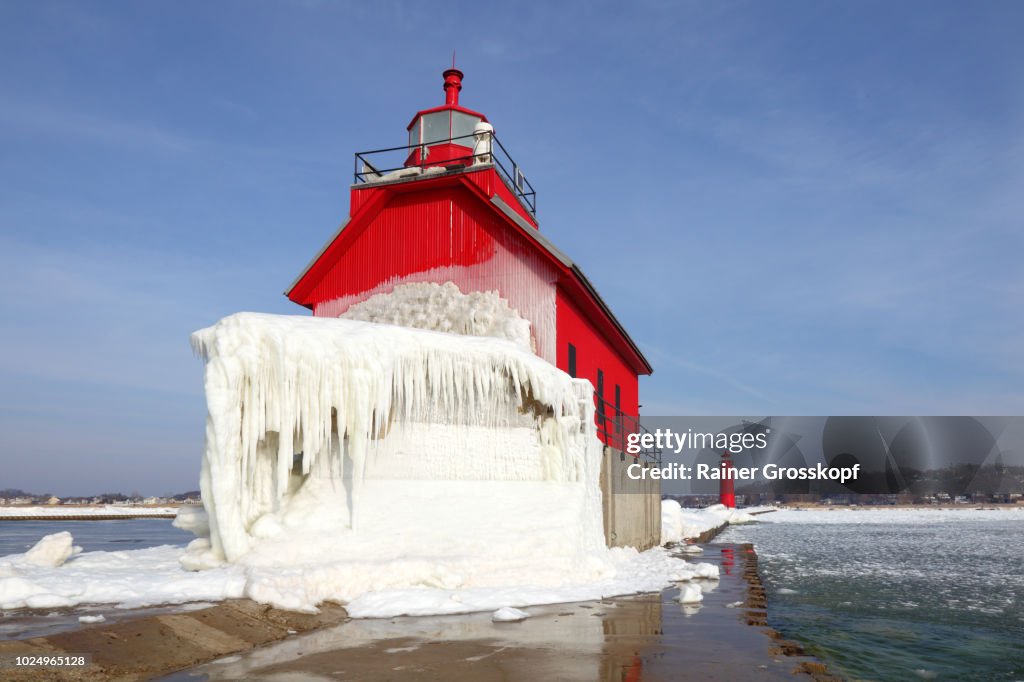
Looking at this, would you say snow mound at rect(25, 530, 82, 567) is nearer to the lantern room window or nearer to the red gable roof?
the red gable roof

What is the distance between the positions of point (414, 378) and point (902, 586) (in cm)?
1376

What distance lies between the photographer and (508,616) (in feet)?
30.4

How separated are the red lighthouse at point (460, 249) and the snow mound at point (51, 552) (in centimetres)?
946

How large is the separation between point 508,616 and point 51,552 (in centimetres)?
850

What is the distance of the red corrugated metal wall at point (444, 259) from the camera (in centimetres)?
1795

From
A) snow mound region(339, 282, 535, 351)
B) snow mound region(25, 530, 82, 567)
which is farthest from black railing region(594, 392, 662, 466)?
snow mound region(25, 530, 82, 567)

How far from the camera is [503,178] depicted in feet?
66.0

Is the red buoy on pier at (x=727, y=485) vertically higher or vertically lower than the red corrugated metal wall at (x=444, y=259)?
lower

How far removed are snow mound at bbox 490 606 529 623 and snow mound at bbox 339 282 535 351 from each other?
8.58 m

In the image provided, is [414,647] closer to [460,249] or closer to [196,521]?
[196,521]

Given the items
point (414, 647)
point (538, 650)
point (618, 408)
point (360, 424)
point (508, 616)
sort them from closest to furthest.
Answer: point (538, 650) < point (414, 647) < point (508, 616) < point (360, 424) < point (618, 408)

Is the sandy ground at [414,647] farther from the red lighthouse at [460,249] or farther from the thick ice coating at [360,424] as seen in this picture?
the red lighthouse at [460,249]

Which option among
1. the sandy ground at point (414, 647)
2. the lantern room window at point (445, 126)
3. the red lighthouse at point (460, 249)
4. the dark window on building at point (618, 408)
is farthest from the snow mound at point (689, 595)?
the lantern room window at point (445, 126)

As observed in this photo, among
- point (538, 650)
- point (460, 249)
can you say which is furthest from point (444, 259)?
point (538, 650)
